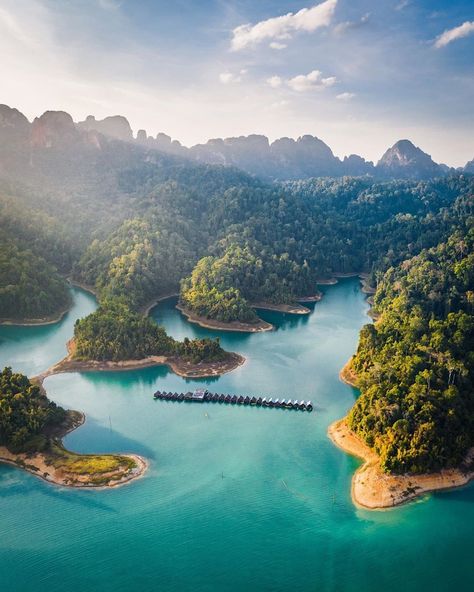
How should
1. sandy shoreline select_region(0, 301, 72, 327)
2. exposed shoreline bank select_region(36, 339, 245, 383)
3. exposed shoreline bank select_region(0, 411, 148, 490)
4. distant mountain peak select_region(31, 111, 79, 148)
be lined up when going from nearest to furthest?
exposed shoreline bank select_region(0, 411, 148, 490), exposed shoreline bank select_region(36, 339, 245, 383), sandy shoreline select_region(0, 301, 72, 327), distant mountain peak select_region(31, 111, 79, 148)

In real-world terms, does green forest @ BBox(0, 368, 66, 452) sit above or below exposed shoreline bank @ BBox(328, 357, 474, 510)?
above

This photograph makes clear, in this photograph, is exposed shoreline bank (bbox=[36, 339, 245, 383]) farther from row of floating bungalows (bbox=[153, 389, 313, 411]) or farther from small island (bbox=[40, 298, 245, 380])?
row of floating bungalows (bbox=[153, 389, 313, 411])

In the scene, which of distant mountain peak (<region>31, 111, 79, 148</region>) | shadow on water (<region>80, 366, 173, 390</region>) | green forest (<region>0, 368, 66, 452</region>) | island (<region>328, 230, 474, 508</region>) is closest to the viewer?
island (<region>328, 230, 474, 508</region>)

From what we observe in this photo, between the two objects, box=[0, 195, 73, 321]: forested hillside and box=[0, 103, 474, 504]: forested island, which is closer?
box=[0, 103, 474, 504]: forested island

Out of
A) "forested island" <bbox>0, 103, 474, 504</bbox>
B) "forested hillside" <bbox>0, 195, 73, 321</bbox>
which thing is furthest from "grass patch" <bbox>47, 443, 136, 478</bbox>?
"forested hillside" <bbox>0, 195, 73, 321</bbox>

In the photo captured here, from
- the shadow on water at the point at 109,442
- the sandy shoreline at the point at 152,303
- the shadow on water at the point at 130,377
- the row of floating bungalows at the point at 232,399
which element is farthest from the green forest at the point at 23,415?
the sandy shoreline at the point at 152,303

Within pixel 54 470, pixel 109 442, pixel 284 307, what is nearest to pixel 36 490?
pixel 54 470
